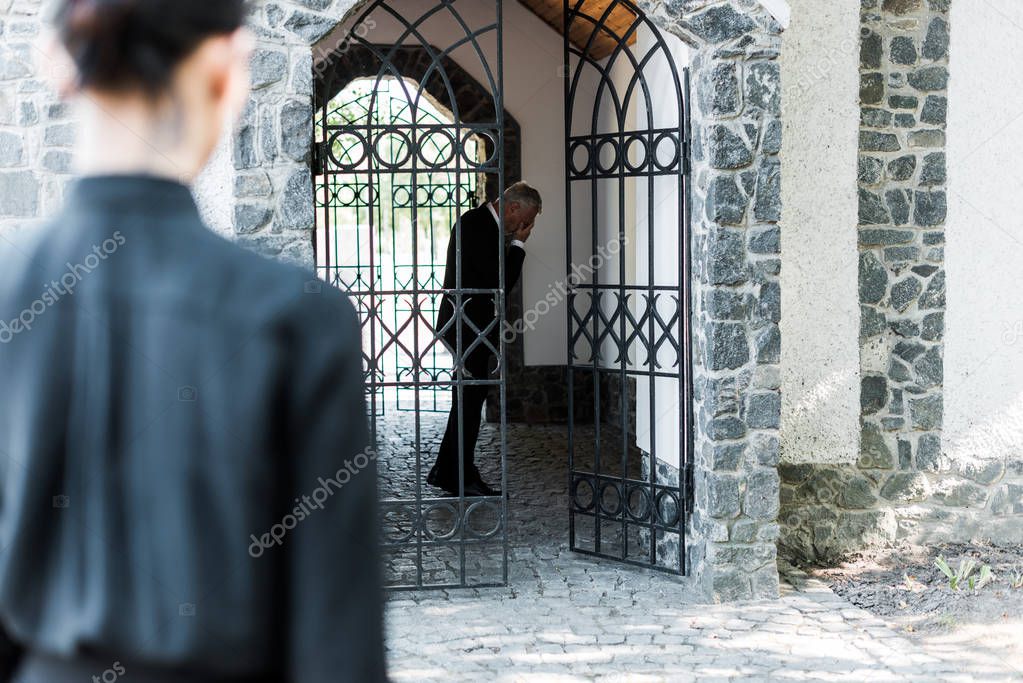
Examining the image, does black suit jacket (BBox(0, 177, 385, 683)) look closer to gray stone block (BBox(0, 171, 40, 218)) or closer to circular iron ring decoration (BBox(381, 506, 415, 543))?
circular iron ring decoration (BBox(381, 506, 415, 543))

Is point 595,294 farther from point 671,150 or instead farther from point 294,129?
point 294,129

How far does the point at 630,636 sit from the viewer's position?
14.9ft

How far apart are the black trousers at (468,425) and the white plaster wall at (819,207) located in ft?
5.50

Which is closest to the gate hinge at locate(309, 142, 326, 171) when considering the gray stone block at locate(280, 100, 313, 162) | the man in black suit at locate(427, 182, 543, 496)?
the gray stone block at locate(280, 100, 313, 162)

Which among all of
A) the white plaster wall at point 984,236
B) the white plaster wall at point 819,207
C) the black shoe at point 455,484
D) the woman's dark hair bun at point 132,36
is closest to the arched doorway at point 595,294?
the black shoe at point 455,484

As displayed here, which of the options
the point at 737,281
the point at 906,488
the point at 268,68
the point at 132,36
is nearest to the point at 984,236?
the point at 906,488

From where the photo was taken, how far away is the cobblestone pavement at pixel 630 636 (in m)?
4.20

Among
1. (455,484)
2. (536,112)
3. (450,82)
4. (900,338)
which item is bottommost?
(455,484)

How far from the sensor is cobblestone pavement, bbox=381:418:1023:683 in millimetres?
4195

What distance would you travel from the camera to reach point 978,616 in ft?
15.9

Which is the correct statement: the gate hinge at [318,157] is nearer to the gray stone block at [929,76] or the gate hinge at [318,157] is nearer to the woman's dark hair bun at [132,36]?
the gray stone block at [929,76]

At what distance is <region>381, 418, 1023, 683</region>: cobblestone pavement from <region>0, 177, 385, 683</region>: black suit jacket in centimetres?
322

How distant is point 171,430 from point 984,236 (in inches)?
214

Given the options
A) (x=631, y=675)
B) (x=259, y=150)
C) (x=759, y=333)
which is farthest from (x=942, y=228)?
(x=259, y=150)
